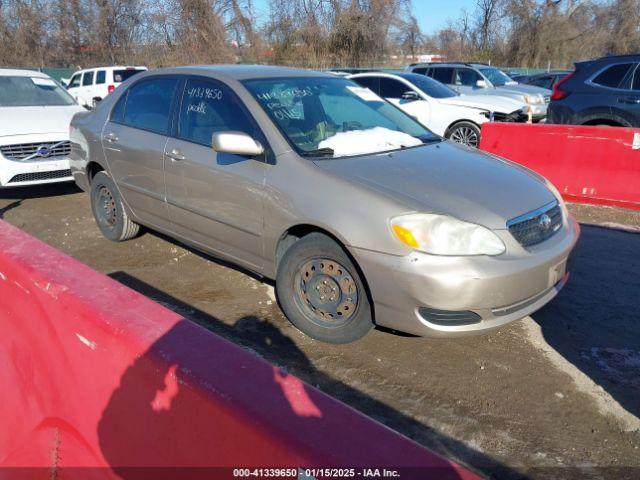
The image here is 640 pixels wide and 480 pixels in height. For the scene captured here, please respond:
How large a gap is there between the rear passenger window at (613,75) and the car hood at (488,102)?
1973mm

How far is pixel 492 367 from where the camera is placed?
320 cm

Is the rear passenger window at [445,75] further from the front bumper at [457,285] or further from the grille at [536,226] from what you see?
the front bumper at [457,285]

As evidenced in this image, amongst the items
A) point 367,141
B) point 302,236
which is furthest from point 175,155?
point 367,141

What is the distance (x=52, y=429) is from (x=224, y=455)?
1.19m

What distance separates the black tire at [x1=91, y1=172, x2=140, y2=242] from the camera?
506 cm

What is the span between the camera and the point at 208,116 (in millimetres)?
4012

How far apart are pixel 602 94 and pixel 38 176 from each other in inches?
315

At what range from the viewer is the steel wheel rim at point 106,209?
5.18 meters

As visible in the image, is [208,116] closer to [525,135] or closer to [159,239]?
[159,239]

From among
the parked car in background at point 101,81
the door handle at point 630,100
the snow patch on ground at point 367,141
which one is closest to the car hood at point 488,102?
the door handle at point 630,100

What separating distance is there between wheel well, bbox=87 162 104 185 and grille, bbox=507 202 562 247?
399 cm

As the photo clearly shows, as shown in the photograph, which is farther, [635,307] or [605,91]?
[605,91]

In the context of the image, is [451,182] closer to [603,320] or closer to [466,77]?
[603,320]

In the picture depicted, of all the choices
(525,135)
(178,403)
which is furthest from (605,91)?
(178,403)
